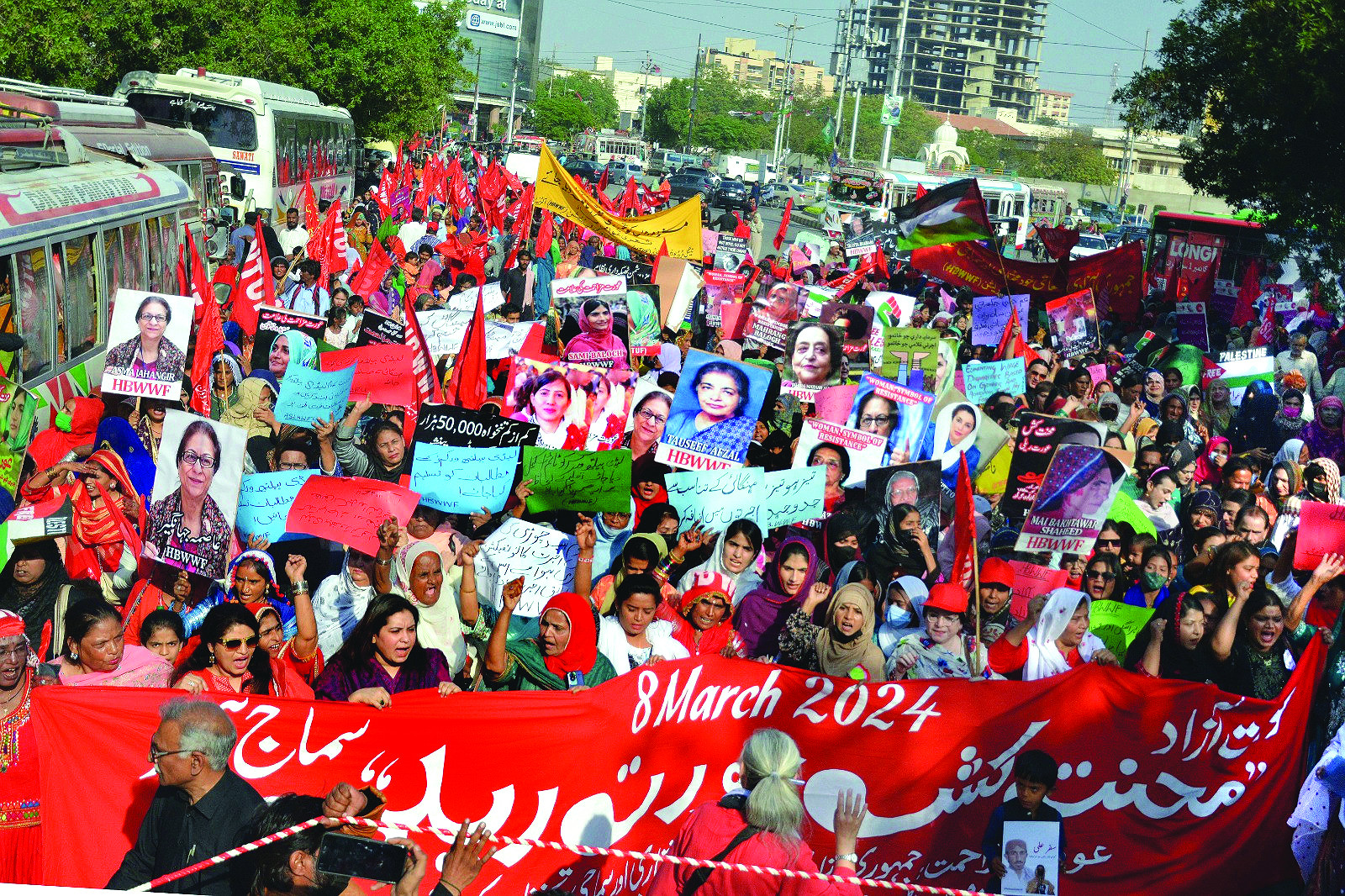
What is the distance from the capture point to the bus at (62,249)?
27.2ft

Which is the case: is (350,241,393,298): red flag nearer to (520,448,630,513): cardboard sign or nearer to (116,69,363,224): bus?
(520,448,630,513): cardboard sign

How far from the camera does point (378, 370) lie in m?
8.46

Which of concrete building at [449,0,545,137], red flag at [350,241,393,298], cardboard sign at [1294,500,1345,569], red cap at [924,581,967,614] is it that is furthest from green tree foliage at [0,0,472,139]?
concrete building at [449,0,545,137]

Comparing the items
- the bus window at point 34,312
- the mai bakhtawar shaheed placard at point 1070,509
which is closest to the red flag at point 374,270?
the bus window at point 34,312

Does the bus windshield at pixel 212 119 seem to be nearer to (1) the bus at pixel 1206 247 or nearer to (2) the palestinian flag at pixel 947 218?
(2) the palestinian flag at pixel 947 218

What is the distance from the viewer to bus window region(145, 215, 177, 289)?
477 inches

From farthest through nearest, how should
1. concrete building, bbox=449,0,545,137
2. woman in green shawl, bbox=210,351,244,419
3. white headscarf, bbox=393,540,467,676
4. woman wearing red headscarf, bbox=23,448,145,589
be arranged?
concrete building, bbox=449,0,545,137, woman in green shawl, bbox=210,351,244,419, woman wearing red headscarf, bbox=23,448,145,589, white headscarf, bbox=393,540,467,676

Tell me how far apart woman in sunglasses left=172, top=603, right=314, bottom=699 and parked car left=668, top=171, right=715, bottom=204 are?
134 feet

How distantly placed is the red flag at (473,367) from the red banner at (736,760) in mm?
4699

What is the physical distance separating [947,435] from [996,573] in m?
2.25

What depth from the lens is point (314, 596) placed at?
5.76 metres

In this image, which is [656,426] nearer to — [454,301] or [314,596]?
[314,596]

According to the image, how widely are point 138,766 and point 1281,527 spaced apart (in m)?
6.22

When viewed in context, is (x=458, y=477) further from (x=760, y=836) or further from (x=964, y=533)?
(x=760, y=836)
